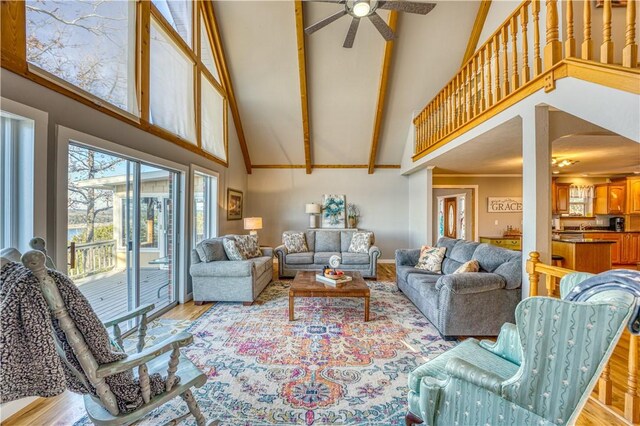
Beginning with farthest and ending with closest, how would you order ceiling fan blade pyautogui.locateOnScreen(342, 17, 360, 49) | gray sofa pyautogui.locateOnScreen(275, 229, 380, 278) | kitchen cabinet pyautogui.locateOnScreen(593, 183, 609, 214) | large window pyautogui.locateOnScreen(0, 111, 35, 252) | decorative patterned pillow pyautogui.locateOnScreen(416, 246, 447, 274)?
kitchen cabinet pyautogui.locateOnScreen(593, 183, 609, 214) → gray sofa pyautogui.locateOnScreen(275, 229, 380, 278) → decorative patterned pillow pyautogui.locateOnScreen(416, 246, 447, 274) → ceiling fan blade pyautogui.locateOnScreen(342, 17, 360, 49) → large window pyautogui.locateOnScreen(0, 111, 35, 252)

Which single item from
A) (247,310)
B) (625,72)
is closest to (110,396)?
(247,310)

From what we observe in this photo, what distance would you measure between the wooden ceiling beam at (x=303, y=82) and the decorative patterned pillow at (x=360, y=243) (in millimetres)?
2318

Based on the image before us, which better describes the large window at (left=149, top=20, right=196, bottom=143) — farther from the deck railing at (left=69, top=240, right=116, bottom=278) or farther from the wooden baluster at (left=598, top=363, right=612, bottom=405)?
the wooden baluster at (left=598, top=363, right=612, bottom=405)

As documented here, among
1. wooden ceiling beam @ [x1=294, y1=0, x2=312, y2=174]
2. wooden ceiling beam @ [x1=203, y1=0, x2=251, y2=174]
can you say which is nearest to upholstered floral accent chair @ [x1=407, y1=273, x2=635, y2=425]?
wooden ceiling beam @ [x1=294, y1=0, x2=312, y2=174]

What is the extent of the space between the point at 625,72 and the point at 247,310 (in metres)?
4.16

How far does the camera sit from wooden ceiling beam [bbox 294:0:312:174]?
4.27m

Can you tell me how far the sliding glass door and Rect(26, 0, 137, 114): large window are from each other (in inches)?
23.2

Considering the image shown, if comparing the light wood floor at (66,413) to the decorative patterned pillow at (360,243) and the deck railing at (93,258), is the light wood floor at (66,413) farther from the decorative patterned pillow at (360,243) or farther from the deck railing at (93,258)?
the decorative patterned pillow at (360,243)

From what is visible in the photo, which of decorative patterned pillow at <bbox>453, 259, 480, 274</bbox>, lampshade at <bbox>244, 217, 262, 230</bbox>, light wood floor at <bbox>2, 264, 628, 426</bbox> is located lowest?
light wood floor at <bbox>2, 264, 628, 426</bbox>

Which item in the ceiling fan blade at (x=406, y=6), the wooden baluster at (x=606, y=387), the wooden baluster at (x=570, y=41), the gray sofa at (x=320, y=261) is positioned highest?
the ceiling fan blade at (x=406, y=6)

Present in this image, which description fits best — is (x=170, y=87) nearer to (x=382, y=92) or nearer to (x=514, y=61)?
(x=382, y=92)

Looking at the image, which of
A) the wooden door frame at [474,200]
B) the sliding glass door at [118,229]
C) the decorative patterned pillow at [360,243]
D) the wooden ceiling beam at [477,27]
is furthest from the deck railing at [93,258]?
the wooden door frame at [474,200]

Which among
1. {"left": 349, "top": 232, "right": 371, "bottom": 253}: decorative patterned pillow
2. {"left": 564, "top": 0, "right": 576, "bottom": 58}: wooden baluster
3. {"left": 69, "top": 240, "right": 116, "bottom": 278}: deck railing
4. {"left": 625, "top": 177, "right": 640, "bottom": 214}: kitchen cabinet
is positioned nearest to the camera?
{"left": 564, "top": 0, "right": 576, "bottom": 58}: wooden baluster

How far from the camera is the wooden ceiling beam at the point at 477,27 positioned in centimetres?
451
